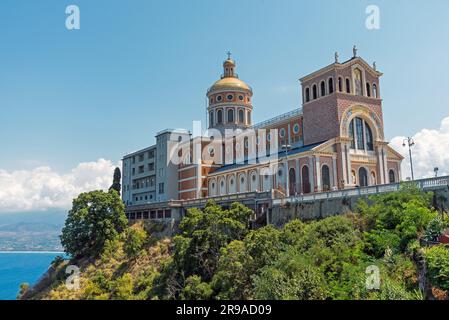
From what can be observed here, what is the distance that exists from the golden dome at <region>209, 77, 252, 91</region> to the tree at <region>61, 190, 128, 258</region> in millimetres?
28218

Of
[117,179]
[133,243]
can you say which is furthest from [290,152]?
[117,179]

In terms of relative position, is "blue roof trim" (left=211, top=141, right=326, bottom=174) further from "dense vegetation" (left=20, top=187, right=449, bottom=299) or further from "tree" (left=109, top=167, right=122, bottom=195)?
"tree" (left=109, top=167, right=122, bottom=195)

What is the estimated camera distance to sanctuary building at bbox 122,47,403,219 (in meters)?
41.0

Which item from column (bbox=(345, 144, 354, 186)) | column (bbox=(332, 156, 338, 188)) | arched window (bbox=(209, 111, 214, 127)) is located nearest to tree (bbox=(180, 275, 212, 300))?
column (bbox=(332, 156, 338, 188))

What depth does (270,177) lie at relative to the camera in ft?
152

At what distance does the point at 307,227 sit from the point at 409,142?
14.3 meters

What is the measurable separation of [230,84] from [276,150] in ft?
60.5

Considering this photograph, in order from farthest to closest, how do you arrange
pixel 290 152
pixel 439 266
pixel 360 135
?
pixel 290 152, pixel 360 135, pixel 439 266

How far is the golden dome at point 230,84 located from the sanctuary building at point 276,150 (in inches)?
7.2

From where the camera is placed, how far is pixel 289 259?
20.5 metres

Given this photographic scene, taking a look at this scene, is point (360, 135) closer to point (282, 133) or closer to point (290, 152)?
point (290, 152)

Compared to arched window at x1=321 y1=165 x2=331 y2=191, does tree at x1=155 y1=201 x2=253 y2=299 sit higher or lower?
lower
